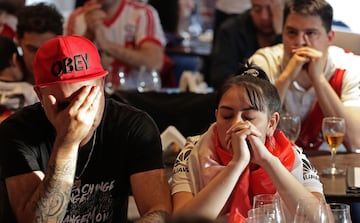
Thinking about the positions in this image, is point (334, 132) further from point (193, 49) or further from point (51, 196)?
point (193, 49)

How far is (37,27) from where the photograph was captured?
398cm

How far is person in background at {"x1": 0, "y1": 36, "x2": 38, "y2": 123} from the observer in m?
3.82

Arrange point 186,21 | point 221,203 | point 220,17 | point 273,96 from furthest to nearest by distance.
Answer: point 186,21 < point 220,17 < point 273,96 < point 221,203

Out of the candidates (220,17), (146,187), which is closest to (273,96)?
(146,187)

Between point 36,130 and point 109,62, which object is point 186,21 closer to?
point 109,62

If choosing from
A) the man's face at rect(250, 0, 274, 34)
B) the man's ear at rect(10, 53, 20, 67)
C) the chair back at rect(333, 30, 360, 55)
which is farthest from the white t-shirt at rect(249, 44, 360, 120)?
the man's face at rect(250, 0, 274, 34)

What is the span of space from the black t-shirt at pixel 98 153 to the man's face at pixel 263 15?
2.44 m

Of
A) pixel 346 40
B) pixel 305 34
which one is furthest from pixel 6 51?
pixel 346 40

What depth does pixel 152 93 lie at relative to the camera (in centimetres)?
388

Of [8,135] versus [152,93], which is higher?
[8,135]

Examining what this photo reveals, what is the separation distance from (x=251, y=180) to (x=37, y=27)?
174 cm

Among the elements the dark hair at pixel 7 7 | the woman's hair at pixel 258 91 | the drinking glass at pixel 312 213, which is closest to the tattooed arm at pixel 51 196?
the woman's hair at pixel 258 91

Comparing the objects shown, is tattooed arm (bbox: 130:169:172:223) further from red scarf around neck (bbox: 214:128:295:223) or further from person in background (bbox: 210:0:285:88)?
person in background (bbox: 210:0:285:88)

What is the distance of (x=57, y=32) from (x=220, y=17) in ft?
10.9
